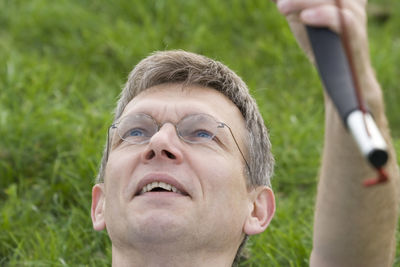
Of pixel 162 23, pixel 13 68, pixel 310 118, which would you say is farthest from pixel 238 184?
pixel 162 23

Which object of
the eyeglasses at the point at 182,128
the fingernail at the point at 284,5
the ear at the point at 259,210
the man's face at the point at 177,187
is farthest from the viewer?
the ear at the point at 259,210

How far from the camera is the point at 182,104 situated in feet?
9.59

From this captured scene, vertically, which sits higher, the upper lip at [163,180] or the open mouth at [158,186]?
the upper lip at [163,180]

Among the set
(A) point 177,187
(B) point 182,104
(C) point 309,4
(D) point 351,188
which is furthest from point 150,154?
(C) point 309,4

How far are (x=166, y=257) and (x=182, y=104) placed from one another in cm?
65

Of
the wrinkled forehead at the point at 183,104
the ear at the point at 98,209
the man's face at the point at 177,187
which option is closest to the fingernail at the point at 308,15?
the man's face at the point at 177,187

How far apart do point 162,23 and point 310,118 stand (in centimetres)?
160

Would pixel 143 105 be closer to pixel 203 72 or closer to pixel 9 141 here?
pixel 203 72

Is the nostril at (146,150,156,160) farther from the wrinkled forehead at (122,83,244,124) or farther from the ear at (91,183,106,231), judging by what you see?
the ear at (91,183,106,231)

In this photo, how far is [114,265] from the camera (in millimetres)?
2828

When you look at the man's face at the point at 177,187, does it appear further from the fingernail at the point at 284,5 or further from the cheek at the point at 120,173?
the fingernail at the point at 284,5

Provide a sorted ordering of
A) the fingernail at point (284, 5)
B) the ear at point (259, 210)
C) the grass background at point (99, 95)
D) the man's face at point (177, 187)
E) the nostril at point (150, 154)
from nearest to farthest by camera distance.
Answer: the fingernail at point (284, 5)
the man's face at point (177, 187)
the nostril at point (150, 154)
the ear at point (259, 210)
the grass background at point (99, 95)

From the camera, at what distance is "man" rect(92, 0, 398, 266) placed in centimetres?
212

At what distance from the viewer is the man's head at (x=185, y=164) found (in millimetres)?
2631
